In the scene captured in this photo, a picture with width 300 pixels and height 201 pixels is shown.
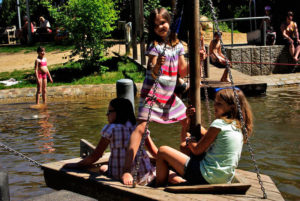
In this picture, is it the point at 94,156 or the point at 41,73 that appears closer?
the point at 94,156

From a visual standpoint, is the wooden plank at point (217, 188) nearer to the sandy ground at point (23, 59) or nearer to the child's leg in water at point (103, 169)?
the child's leg in water at point (103, 169)

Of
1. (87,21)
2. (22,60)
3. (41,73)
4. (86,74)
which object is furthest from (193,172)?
(22,60)

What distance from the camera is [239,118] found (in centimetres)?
370

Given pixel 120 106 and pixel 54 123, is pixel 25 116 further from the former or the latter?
pixel 120 106

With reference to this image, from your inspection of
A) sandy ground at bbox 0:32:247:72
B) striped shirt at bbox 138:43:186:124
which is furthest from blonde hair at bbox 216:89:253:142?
sandy ground at bbox 0:32:247:72

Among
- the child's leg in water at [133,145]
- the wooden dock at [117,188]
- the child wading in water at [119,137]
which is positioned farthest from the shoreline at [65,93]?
the child's leg in water at [133,145]

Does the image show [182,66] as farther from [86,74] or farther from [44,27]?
[44,27]

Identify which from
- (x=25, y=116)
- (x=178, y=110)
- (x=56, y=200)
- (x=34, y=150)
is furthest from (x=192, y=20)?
(x=25, y=116)

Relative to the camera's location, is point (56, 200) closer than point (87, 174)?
Yes

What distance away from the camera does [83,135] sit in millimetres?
7812

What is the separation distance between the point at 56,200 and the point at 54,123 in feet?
21.0

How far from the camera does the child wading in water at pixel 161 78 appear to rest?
4.22m

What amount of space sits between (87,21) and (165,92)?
36.0 feet

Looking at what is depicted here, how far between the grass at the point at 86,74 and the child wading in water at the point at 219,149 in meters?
9.97
